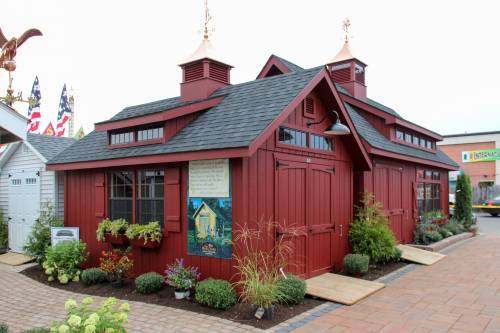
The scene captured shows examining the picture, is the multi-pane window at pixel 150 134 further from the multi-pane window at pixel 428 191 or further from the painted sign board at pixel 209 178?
the multi-pane window at pixel 428 191

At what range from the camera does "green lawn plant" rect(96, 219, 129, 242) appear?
835 cm

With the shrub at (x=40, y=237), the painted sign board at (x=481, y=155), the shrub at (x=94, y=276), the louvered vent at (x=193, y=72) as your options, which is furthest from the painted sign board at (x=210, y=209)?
the painted sign board at (x=481, y=155)

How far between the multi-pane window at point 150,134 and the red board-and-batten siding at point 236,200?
0.61 meters

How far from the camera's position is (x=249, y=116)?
24.4 feet

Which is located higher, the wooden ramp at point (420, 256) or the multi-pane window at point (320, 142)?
the multi-pane window at point (320, 142)

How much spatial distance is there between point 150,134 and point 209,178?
2.10 meters

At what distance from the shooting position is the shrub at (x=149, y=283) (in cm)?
734

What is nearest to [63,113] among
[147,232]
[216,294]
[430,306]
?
[147,232]

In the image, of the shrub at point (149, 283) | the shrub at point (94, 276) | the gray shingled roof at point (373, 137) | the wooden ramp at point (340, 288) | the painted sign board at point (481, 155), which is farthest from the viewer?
the painted sign board at point (481, 155)

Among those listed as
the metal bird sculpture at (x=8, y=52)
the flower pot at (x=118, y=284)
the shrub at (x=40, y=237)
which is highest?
the metal bird sculpture at (x=8, y=52)

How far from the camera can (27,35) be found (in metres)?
6.14

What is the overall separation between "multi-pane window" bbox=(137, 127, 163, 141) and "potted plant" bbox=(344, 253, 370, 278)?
4501 mm

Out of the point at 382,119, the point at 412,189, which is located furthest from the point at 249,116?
the point at 412,189

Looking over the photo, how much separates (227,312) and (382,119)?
8779 millimetres
